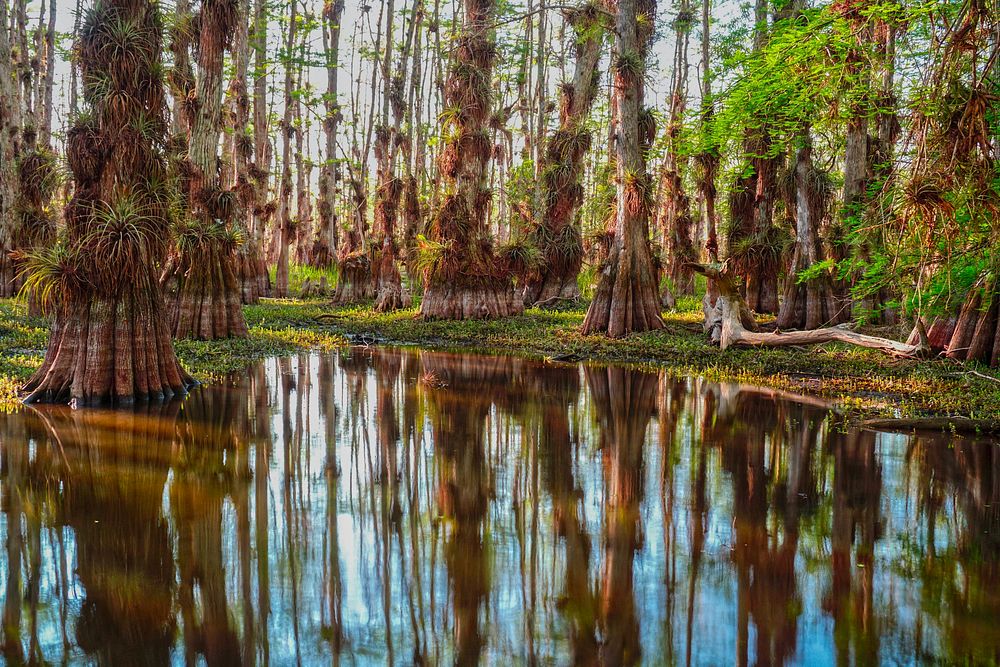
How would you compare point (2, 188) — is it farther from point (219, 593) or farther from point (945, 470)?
point (945, 470)

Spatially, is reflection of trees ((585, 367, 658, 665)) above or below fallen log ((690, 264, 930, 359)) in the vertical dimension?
below

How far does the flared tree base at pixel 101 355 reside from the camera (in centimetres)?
1004

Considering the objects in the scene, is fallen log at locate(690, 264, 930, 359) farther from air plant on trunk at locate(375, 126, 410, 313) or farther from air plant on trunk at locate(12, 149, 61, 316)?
air plant on trunk at locate(12, 149, 61, 316)

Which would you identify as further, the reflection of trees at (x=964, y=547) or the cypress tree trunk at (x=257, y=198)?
the cypress tree trunk at (x=257, y=198)

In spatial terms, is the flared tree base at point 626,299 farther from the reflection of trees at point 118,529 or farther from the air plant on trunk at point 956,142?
the air plant on trunk at point 956,142

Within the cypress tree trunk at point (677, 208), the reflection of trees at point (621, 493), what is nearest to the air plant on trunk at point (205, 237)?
the reflection of trees at point (621, 493)

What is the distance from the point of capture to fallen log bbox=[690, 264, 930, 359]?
13641 millimetres

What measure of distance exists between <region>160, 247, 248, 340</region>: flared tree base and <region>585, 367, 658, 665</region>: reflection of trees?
25.9 ft

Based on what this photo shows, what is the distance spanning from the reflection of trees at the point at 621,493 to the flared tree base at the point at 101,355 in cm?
605

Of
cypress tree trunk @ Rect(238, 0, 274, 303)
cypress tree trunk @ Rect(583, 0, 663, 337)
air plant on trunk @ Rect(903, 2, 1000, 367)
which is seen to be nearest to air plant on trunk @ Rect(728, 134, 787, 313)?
cypress tree trunk @ Rect(583, 0, 663, 337)

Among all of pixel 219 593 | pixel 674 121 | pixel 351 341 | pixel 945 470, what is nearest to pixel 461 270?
pixel 351 341

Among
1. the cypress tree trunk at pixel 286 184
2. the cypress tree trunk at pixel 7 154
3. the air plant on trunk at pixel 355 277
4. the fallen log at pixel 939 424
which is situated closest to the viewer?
the fallen log at pixel 939 424

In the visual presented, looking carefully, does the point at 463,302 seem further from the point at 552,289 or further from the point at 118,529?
the point at 118,529

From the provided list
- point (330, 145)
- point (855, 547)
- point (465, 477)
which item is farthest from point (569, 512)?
point (330, 145)
